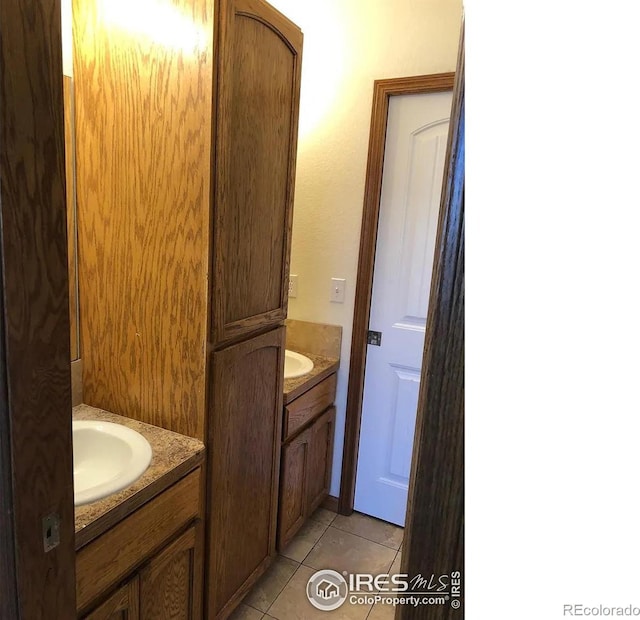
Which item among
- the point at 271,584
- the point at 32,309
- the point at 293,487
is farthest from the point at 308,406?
the point at 32,309

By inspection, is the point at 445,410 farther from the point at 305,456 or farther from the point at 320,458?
the point at 320,458

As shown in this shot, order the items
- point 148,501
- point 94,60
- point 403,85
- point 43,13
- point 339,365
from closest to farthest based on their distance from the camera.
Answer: point 43,13
point 148,501
point 94,60
point 403,85
point 339,365

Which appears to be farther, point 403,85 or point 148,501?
point 403,85

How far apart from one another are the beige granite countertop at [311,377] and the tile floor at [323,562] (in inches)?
30.7

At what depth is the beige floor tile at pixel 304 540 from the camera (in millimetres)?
2076

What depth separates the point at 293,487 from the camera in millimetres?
2004

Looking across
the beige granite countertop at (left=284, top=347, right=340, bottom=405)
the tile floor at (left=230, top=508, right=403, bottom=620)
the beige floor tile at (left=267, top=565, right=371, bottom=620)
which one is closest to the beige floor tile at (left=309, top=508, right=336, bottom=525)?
the tile floor at (left=230, top=508, right=403, bottom=620)

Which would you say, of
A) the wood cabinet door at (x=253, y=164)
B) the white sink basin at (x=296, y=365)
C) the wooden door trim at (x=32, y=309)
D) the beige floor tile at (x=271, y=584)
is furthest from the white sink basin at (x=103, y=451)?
the beige floor tile at (x=271, y=584)

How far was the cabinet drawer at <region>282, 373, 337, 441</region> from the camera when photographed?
73.2 inches

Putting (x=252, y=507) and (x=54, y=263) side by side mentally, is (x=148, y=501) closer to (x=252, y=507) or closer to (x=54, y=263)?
(x=252, y=507)

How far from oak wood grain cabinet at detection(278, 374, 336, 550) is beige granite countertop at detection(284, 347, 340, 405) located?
0.11 ft
